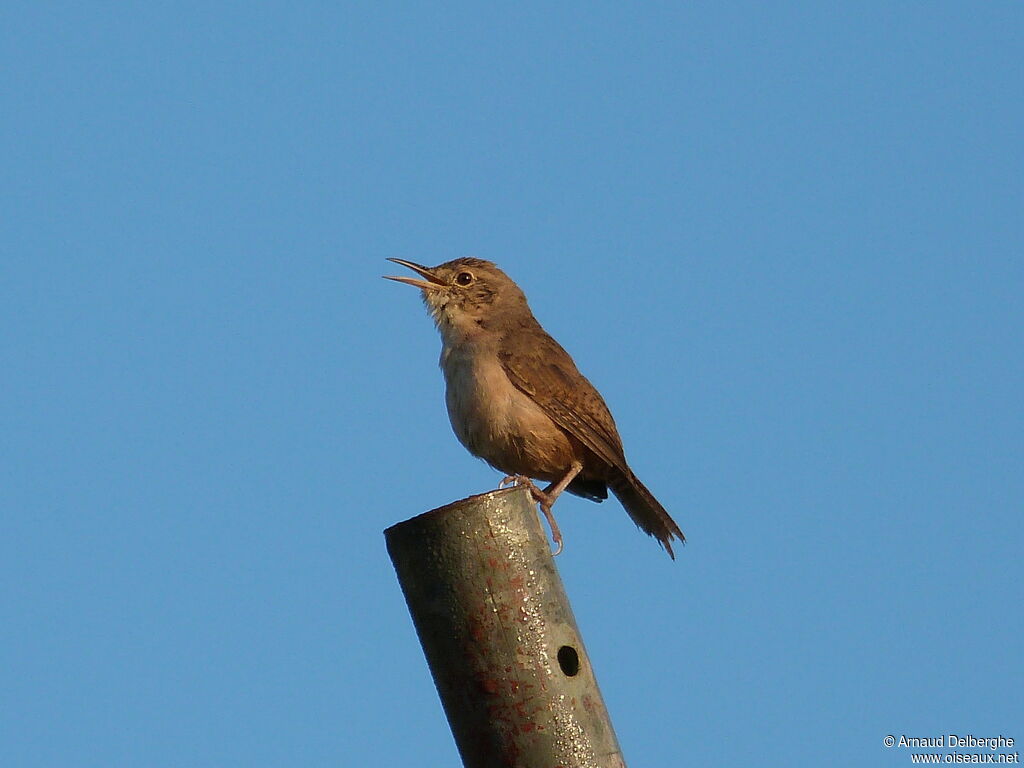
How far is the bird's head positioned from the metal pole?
379 centimetres

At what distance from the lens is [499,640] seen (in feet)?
15.5

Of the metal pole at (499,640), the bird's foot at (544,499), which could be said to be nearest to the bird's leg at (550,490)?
the bird's foot at (544,499)

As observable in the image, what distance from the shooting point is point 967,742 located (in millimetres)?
6895

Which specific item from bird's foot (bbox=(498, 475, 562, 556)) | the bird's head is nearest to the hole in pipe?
bird's foot (bbox=(498, 475, 562, 556))

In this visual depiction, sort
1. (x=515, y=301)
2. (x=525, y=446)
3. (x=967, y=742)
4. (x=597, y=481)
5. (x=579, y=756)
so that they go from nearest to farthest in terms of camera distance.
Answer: (x=579, y=756)
(x=967, y=742)
(x=525, y=446)
(x=597, y=481)
(x=515, y=301)

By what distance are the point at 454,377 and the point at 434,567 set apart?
3.42 meters

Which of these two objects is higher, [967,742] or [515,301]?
[515,301]

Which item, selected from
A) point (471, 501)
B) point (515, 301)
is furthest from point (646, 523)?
point (471, 501)

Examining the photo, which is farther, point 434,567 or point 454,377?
point 454,377

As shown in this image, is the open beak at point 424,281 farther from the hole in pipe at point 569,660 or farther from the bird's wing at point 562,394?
the hole in pipe at point 569,660

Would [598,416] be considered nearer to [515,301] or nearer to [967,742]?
[515,301]

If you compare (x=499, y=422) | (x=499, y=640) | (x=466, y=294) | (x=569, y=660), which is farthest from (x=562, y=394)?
(x=499, y=640)

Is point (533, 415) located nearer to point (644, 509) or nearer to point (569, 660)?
point (644, 509)

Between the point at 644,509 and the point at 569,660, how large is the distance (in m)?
3.46
